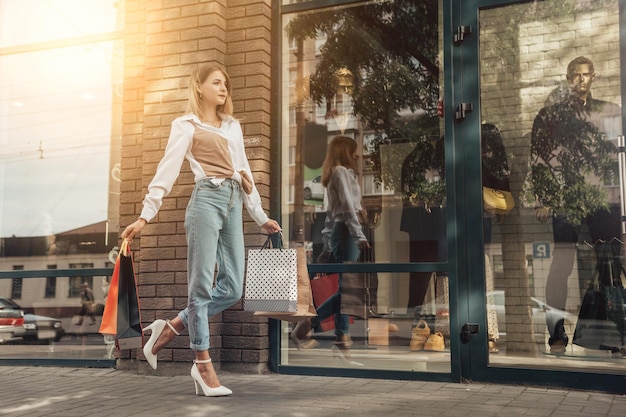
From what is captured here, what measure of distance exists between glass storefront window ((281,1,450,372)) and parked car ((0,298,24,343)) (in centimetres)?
268

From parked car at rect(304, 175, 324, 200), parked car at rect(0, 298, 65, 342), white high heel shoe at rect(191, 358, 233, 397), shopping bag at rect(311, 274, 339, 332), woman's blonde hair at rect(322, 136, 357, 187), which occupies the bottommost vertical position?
white high heel shoe at rect(191, 358, 233, 397)

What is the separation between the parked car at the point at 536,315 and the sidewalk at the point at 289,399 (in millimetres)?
456

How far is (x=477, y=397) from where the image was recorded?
4.34m

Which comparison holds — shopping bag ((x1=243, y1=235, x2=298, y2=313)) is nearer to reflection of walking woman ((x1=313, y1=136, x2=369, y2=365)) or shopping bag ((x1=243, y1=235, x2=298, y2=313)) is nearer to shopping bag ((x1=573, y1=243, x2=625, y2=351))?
reflection of walking woman ((x1=313, y1=136, x2=369, y2=365))

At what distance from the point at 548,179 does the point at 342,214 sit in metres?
1.61

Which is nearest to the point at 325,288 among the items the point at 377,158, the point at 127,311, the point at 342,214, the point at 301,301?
the point at 342,214

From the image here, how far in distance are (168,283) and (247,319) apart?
66 cm

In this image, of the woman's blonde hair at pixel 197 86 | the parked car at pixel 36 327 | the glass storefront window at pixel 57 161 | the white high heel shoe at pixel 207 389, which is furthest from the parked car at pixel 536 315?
the parked car at pixel 36 327

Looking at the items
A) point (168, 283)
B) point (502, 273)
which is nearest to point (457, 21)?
point (502, 273)

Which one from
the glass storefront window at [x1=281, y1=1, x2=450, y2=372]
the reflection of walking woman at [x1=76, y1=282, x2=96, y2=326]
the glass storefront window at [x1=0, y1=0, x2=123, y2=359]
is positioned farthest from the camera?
the glass storefront window at [x1=0, y1=0, x2=123, y2=359]

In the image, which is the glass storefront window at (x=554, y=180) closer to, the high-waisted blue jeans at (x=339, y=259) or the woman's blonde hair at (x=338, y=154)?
the high-waisted blue jeans at (x=339, y=259)

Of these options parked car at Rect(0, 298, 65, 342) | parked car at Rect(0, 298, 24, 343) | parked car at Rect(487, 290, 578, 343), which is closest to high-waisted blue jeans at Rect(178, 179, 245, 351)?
parked car at Rect(487, 290, 578, 343)

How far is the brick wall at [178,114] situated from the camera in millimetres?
5445

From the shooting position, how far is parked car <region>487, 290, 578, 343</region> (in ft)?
16.3
